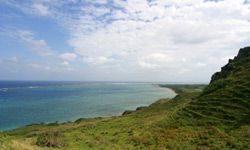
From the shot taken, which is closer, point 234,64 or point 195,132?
point 195,132

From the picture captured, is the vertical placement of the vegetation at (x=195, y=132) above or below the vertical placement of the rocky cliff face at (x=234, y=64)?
below

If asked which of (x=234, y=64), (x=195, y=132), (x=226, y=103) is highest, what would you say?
(x=234, y=64)

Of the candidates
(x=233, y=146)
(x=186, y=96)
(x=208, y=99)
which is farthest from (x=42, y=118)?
(x=233, y=146)

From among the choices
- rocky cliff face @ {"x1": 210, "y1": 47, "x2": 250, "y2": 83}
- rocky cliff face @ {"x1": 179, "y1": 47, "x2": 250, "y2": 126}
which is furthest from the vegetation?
rocky cliff face @ {"x1": 210, "y1": 47, "x2": 250, "y2": 83}

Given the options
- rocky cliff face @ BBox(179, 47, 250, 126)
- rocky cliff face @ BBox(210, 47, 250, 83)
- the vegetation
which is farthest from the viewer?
rocky cliff face @ BBox(210, 47, 250, 83)

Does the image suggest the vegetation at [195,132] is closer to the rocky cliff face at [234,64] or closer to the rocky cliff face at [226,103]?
the rocky cliff face at [226,103]

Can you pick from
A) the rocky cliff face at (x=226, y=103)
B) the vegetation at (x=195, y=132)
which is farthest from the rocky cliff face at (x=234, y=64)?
the vegetation at (x=195, y=132)

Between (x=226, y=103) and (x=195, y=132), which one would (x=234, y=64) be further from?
(x=195, y=132)

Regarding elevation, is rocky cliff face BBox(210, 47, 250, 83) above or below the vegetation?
above

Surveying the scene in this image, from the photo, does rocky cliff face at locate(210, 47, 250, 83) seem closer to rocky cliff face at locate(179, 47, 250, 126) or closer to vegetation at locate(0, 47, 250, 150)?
rocky cliff face at locate(179, 47, 250, 126)

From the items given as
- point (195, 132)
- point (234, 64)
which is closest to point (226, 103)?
point (195, 132)

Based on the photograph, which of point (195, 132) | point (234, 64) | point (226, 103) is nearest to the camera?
point (195, 132)

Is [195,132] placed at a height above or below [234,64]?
below

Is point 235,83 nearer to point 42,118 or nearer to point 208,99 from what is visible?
point 208,99
